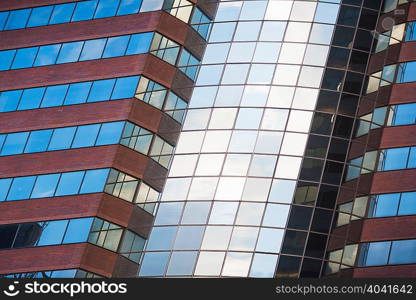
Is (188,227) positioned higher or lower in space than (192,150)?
lower

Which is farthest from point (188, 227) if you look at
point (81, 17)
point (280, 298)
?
point (81, 17)

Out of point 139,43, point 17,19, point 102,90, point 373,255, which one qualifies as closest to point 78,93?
point 102,90

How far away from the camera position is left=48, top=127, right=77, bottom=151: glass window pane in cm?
7400

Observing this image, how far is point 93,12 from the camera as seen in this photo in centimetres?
7969

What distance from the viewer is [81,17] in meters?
79.9

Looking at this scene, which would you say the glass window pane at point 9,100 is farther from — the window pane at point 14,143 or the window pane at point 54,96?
the window pane at point 14,143

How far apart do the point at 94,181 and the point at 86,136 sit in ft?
13.7

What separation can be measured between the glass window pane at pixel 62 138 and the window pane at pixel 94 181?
3745mm

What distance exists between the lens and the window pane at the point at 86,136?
7319 centimetres

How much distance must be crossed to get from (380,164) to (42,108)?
25.8 metres

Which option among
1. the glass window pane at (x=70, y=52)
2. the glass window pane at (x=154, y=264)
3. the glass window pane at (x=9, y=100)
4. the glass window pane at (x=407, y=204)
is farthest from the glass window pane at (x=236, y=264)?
the glass window pane at (x=9, y=100)

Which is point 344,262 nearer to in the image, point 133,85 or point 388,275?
point 388,275

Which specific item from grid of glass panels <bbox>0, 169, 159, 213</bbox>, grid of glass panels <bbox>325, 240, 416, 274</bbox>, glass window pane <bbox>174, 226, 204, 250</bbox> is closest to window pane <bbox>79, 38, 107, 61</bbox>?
grid of glass panels <bbox>0, 169, 159, 213</bbox>

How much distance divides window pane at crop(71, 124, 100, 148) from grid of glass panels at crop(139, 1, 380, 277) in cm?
650
